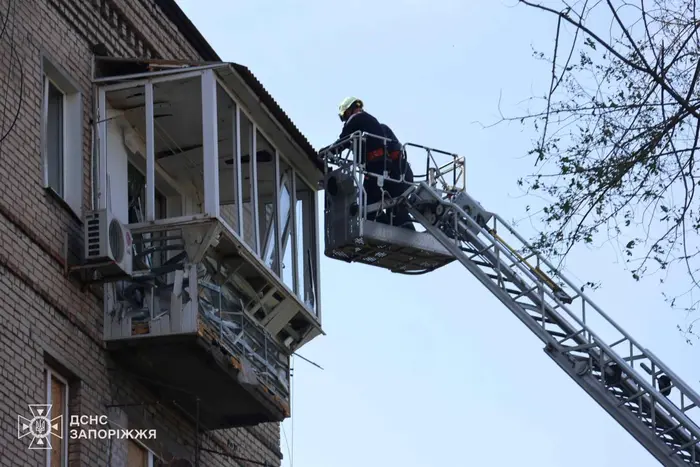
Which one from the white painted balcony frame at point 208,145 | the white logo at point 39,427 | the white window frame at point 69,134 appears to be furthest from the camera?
the white painted balcony frame at point 208,145

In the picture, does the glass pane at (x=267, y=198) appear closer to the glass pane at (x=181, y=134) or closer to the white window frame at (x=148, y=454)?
the glass pane at (x=181, y=134)

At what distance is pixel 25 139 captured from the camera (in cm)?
1351

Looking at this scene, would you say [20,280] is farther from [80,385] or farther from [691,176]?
[691,176]

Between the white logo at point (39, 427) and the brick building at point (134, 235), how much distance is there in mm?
49

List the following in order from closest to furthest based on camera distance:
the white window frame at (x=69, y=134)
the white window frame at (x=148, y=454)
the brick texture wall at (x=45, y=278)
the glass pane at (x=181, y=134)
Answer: the brick texture wall at (x=45, y=278)
the white window frame at (x=69, y=134)
the white window frame at (x=148, y=454)
the glass pane at (x=181, y=134)

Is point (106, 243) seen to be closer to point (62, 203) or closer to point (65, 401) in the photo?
point (62, 203)

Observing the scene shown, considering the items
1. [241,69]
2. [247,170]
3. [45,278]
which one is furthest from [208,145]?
[45,278]

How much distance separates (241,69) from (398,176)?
451 centimetres

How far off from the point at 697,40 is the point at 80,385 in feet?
20.2

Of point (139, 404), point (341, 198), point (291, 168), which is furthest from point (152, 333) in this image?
point (341, 198)

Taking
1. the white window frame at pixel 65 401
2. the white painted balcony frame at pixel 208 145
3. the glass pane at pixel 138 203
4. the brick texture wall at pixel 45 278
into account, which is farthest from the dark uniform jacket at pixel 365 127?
the white window frame at pixel 65 401

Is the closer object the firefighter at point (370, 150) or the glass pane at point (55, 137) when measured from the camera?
the glass pane at point (55, 137)

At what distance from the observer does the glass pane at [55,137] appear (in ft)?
46.6

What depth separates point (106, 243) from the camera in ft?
44.3
